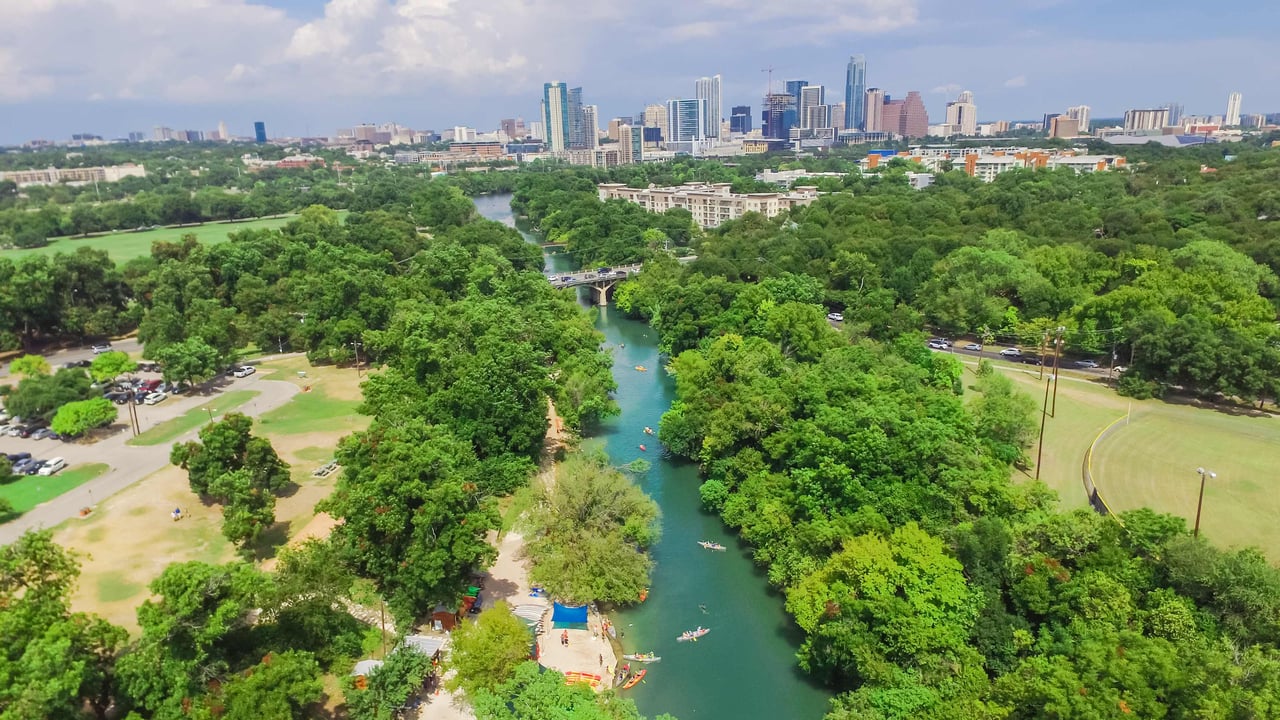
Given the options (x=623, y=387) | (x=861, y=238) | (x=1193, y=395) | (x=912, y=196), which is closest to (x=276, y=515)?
(x=623, y=387)

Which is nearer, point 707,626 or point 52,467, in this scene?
point 707,626

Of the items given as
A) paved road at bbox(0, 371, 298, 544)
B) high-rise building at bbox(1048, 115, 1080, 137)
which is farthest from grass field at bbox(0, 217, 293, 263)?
high-rise building at bbox(1048, 115, 1080, 137)

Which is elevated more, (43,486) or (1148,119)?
(1148,119)

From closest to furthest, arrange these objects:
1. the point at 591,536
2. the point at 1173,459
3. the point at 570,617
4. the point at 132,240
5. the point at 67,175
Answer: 1. the point at 570,617
2. the point at 591,536
3. the point at 1173,459
4. the point at 132,240
5. the point at 67,175

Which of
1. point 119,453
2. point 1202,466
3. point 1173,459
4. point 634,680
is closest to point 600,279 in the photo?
point 119,453

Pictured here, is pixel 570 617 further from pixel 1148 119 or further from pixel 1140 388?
pixel 1148 119

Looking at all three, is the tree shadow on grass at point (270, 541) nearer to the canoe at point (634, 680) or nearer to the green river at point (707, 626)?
the green river at point (707, 626)

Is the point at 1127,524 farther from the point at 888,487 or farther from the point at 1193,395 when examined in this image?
the point at 1193,395

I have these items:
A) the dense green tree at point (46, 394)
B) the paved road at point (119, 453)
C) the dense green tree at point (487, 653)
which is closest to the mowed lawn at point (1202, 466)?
the dense green tree at point (487, 653)
